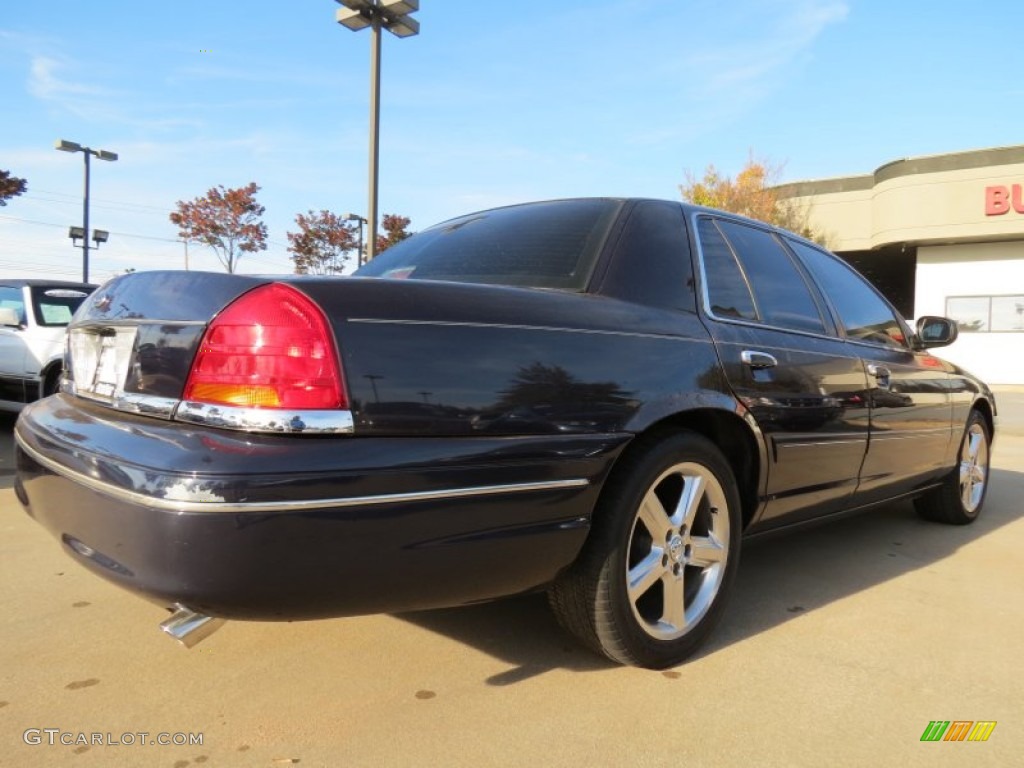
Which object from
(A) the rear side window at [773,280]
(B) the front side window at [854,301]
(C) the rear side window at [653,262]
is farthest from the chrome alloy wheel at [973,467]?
(C) the rear side window at [653,262]

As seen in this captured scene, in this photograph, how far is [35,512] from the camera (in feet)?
7.52

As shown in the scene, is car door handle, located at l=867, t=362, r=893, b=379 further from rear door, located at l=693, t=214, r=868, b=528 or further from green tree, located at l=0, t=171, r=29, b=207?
green tree, located at l=0, t=171, r=29, b=207

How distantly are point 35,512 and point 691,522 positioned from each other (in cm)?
209

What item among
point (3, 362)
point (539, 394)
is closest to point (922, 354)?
point (539, 394)

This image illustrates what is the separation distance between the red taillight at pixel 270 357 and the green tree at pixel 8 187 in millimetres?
23385

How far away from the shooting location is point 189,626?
1.83 meters

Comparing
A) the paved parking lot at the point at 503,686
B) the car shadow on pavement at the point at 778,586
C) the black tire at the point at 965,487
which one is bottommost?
the paved parking lot at the point at 503,686

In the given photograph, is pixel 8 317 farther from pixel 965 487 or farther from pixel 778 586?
pixel 965 487

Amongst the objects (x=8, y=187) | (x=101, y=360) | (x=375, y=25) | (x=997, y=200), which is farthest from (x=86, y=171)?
(x=997, y=200)

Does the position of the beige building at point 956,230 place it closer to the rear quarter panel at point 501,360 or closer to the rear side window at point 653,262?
the rear side window at point 653,262

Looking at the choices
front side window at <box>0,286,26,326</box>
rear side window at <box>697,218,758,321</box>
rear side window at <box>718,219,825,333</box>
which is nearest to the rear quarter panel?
rear side window at <box>697,218,758,321</box>

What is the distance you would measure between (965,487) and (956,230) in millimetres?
19229

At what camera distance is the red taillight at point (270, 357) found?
1.74 metres

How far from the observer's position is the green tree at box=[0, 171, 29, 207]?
2039 centimetres
